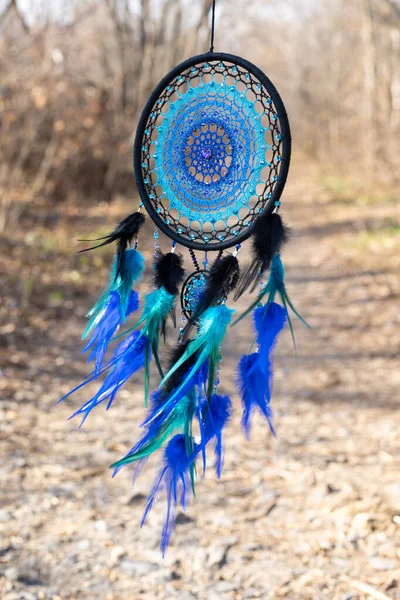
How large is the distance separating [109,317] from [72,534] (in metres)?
1.24

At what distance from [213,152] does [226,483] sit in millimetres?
1909

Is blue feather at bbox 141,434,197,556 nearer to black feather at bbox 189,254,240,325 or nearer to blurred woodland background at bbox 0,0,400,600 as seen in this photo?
black feather at bbox 189,254,240,325

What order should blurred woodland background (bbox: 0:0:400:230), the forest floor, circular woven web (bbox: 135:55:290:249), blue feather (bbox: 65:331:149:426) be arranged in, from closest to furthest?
circular woven web (bbox: 135:55:290:249), blue feather (bbox: 65:331:149:426), the forest floor, blurred woodland background (bbox: 0:0:400:230)

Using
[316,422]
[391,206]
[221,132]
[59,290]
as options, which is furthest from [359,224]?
[221,132]

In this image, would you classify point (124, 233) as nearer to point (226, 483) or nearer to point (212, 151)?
point (212, 151)

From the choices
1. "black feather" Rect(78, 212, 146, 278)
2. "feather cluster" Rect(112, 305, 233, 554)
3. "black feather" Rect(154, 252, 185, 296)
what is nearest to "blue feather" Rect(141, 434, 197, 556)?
"feather cluster" Rect(112, 305, 233, 554)

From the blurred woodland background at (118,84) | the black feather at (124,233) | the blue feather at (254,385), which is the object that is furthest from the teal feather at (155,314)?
the blurred woodland background at (118,84)

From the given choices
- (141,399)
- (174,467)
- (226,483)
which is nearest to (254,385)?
(174,467)

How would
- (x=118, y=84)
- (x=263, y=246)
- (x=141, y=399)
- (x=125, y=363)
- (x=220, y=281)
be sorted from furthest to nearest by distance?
(x=118, y=84)
(x=141, y=399)
(x=125, y=363)
(x=220, y=281)
(x=263, y=246)

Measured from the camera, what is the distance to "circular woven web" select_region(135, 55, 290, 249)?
6.57 ft

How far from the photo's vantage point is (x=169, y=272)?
Answer: 2186mm

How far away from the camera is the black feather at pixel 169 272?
218cm

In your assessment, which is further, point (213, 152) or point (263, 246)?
point (213, 152)

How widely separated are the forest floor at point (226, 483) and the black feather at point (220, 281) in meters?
1.27
